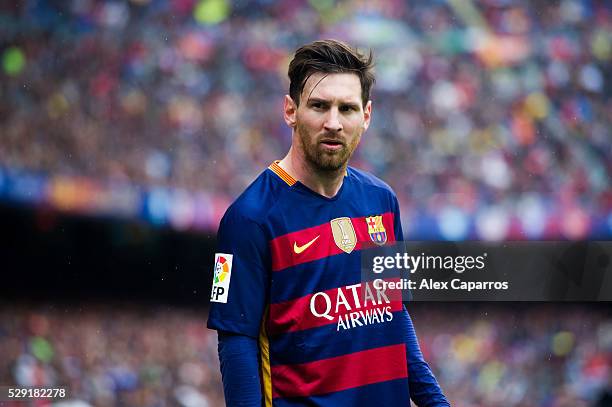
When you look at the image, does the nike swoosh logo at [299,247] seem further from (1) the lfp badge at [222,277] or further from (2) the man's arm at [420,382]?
(2) the man's arm at [420,382]

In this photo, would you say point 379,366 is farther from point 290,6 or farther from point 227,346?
point 290,6

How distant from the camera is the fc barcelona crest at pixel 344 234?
2.49m

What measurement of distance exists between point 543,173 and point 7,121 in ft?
9.44

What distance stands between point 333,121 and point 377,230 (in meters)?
0.36

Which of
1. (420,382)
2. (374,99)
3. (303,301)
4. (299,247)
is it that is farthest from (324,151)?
(374,99)

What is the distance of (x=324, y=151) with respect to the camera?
2457mm

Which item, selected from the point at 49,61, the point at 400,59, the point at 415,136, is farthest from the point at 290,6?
the point at 49,61

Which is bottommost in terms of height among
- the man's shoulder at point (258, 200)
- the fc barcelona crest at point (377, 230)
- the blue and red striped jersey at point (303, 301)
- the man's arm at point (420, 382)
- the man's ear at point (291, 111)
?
the man's arm at point (420, 382)

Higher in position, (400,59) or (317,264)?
(400,59)

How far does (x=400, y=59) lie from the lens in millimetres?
5117

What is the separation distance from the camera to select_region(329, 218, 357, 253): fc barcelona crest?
2486 mm

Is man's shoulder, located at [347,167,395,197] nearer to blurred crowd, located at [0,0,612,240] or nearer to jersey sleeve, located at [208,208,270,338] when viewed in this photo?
jersey sleeve, located at [208,208,270,338]

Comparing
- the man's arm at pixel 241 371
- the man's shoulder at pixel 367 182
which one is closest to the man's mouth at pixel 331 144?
the man's shoulder at pixel 367 182

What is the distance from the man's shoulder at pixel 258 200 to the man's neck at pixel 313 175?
0.06 m
